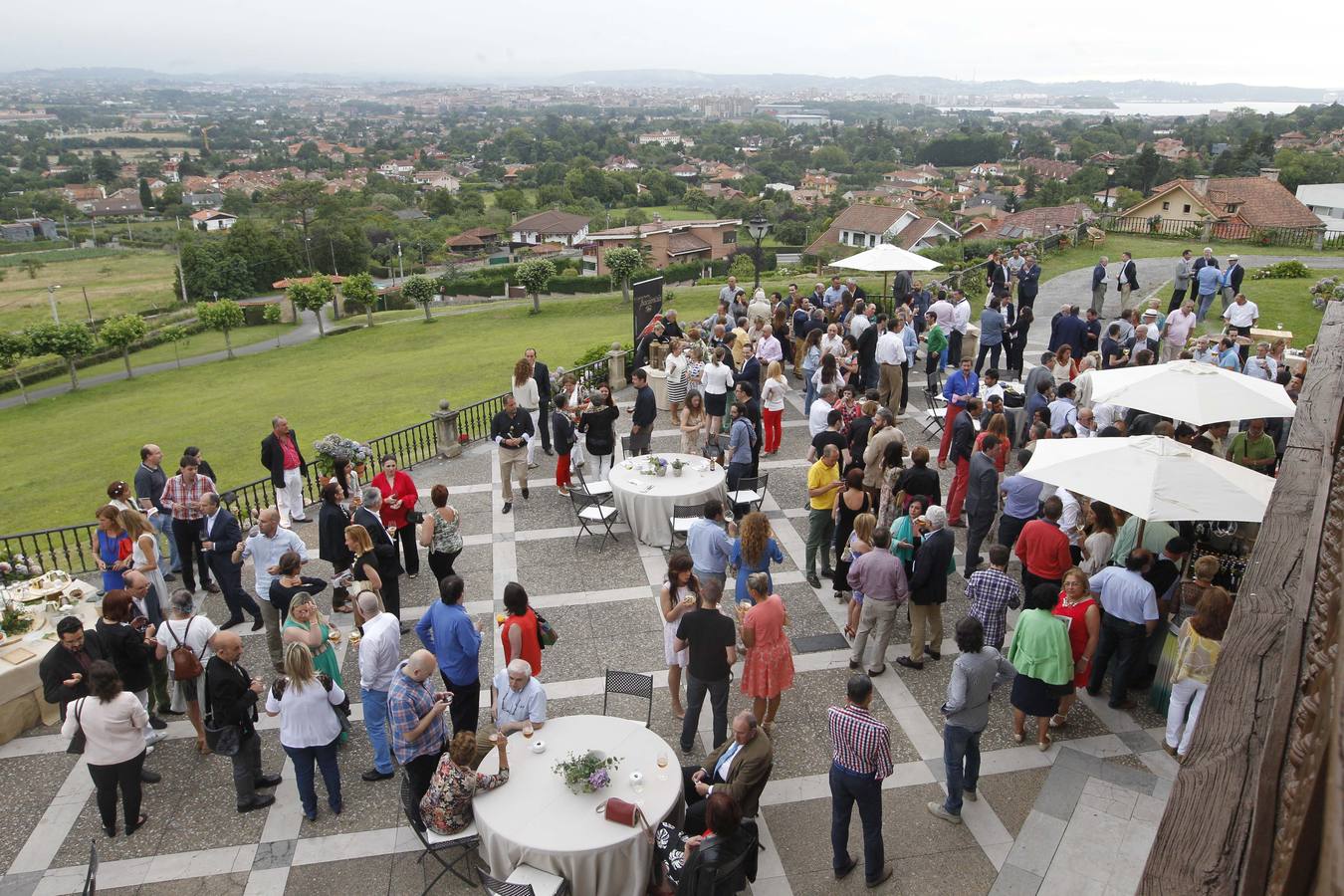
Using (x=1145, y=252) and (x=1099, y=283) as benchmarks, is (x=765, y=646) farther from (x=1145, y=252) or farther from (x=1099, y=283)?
(x=1145, y=252)

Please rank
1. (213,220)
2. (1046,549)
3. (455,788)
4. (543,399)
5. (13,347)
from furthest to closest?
(213,220), (13,347), (543,399), (1046,549), (455,788)

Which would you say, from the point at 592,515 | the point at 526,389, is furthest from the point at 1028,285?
the point at 592,515

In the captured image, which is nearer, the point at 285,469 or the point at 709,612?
the point at 709,612

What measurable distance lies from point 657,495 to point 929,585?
4.04 m

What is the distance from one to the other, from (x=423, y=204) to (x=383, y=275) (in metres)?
42.4

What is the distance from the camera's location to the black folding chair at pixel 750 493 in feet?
37.2

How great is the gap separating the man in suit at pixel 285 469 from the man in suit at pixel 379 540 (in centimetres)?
317

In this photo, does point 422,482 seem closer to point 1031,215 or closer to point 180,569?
point 180,569

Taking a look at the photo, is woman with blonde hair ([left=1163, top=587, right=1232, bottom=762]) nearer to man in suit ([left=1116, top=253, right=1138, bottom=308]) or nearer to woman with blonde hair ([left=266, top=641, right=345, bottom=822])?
woman with blonde hair ([left=266, top=641, right=345, bottom=822])

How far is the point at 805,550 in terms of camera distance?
10688 mm

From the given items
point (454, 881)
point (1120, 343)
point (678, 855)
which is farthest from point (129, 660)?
point (1120, 343)

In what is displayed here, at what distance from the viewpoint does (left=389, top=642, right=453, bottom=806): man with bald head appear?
6.28 meters

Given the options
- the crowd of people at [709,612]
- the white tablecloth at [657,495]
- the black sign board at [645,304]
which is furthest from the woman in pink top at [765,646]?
the black sign board at [645,304]

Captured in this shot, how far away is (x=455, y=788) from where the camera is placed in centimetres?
597
